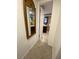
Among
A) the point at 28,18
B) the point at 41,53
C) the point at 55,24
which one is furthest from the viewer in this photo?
the point at 28,18

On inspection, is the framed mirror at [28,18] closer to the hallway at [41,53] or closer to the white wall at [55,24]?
the hallway at [41,53]

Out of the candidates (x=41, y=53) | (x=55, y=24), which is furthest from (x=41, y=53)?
(x=55, y=24)

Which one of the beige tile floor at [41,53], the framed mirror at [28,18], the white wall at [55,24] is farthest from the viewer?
the framed mirror at [28,18]

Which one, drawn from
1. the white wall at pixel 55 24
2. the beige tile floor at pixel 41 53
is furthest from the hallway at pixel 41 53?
the white wall at pixel 55 24

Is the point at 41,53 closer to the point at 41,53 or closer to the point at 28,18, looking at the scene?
the point at 41,53

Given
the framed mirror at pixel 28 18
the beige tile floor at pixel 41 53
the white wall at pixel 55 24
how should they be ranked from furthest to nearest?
the framed mirror at pixel 28 18 < the beige tile floor at pixel 41 53 < the white wall at pixel 55 24

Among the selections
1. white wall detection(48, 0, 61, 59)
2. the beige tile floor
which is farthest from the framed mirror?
white wall detection(48, 0, 61, 59)

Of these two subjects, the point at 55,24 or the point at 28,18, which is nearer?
the point at 55,24

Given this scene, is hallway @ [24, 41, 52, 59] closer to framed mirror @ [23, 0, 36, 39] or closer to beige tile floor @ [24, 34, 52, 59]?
beige tile floor @ [24, 34, 52, 59]

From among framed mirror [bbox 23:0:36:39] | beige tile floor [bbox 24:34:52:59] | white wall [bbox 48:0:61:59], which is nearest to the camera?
white wall [bbox 48:0:61:59]
